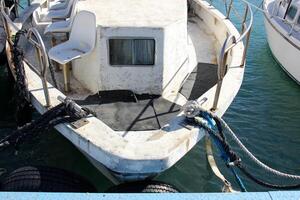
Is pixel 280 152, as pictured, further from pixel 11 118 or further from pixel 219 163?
pixel 11 118

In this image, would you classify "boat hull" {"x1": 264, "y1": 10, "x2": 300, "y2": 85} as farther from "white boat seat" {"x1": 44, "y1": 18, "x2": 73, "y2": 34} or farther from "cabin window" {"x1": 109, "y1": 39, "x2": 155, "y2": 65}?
"white boat seat" {"x1": 44, "y1": 18, "x2": 73, "y2": 34}

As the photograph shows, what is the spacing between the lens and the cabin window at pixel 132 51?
5414 mm

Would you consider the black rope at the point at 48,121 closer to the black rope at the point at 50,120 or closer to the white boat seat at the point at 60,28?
the black rope at the point at 50,120

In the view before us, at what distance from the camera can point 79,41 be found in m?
5.82

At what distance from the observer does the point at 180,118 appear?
4.87 meters

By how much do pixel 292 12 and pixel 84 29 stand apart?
6843 millimetres

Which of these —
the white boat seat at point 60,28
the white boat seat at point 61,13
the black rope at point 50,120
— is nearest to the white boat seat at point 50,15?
the white boat seat at point 61,13

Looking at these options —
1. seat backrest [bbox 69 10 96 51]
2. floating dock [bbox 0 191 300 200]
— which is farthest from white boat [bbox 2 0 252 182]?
floating dock [bbox 0 191 300 200]

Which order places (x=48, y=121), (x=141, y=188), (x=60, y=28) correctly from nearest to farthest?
(x=141, y=188) < (x=48, y=121) < (x=60, y=28)

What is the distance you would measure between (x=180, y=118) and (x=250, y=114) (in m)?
3.89

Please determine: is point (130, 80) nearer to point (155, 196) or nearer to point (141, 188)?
point (141, 188)

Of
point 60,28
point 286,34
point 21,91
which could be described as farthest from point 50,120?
point 286,34

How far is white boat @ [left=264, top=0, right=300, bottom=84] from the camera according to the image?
9781mm

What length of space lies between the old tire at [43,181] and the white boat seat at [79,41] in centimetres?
167
